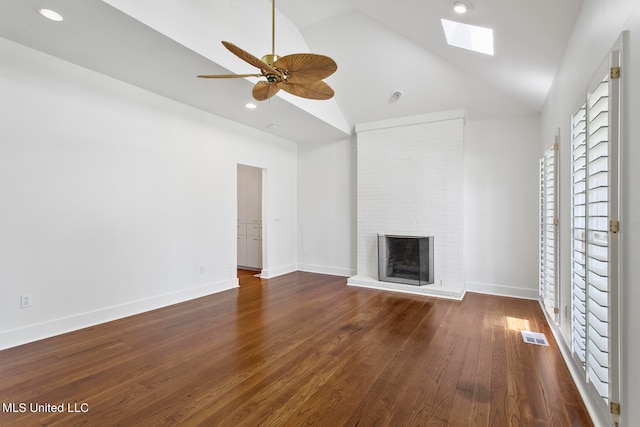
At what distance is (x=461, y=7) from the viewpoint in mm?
2727

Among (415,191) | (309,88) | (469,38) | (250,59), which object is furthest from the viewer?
(415,191)

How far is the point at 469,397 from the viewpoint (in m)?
2.25

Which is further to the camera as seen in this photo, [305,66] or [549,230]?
[549,230]

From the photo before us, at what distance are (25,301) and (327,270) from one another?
4.75 meters

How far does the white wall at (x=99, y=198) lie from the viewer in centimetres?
308

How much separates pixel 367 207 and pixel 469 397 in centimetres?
400

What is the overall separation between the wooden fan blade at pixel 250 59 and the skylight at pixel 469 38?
224cm

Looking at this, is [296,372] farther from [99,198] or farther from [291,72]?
[99,198]

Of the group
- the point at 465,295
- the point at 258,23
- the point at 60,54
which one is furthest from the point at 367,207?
the point at 60,54

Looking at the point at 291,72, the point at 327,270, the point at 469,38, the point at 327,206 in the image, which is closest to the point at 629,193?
the point at 291,72

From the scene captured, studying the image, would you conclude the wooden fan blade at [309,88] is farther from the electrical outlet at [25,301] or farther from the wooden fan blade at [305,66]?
the electrical outlet at [25,301]

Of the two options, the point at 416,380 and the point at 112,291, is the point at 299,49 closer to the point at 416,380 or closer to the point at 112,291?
the point at 112,291

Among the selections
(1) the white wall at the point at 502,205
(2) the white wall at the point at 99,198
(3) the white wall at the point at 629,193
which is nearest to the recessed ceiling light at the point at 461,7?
(3) the white wall at the point at 629,193

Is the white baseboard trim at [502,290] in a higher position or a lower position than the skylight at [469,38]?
lower
